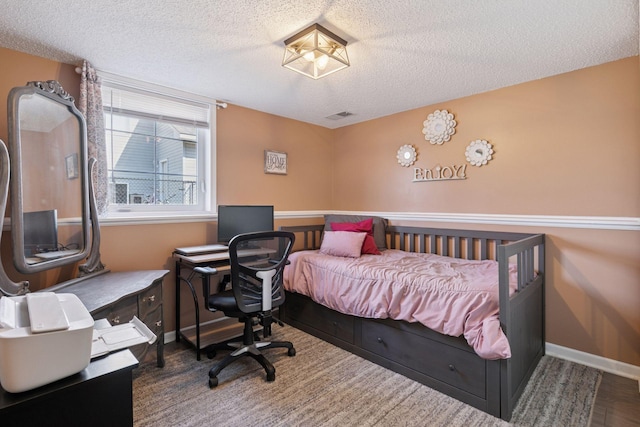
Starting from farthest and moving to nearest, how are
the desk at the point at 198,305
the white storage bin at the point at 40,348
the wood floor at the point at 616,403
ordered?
the desk at the point at 198,305
the wood floor at the point at 616,403
the white storage bin at the point at 40,348

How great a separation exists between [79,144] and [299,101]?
183 cm

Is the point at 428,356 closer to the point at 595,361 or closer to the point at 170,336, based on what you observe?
the point at 595,361

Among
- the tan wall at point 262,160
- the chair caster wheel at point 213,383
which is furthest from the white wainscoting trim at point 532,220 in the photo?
the chair caster wheel at point 213,383

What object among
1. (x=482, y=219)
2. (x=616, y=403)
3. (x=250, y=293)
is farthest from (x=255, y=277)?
(x=616, y=403)

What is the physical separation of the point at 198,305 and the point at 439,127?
273cm

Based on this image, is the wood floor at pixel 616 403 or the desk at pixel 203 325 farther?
the desk at pixel 203 325

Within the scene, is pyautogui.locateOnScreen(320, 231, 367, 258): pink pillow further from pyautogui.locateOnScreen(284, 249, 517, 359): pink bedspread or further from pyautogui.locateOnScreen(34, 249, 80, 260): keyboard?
pyautogui.locateOnScreen(34, 249, 80, 260): keyboard

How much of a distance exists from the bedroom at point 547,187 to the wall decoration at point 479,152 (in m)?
0.06

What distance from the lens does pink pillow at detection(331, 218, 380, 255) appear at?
3133 mm

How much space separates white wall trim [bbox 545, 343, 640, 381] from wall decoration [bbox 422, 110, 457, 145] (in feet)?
6.48

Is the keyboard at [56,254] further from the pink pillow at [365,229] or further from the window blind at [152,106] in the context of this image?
the pink pillow at [365,229]

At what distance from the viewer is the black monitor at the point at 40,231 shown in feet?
5.52

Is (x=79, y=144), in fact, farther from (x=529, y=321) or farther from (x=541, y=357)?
(x=541, y=357)

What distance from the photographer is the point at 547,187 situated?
2.53m
